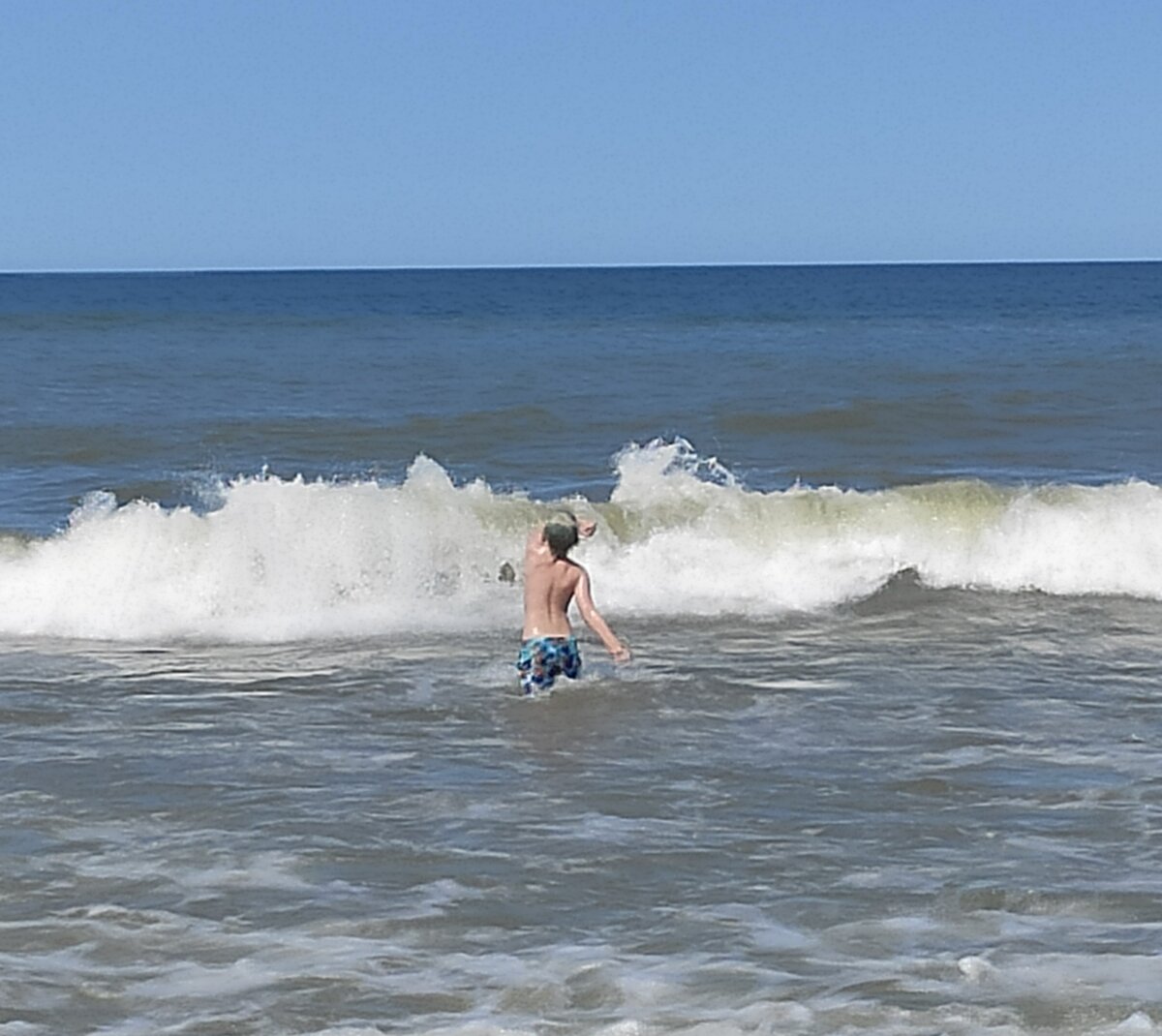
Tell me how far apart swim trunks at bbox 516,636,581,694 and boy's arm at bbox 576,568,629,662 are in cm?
26

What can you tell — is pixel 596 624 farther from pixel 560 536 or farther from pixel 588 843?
pixel 588 843

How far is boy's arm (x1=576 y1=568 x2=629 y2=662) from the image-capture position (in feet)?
32.4

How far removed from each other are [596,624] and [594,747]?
38.1 inches

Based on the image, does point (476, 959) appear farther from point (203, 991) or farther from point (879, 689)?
point (879, 689)

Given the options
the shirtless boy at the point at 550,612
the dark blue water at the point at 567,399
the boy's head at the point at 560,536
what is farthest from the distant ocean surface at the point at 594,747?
the boy's head at the point at 560,536

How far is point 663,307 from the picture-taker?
81.6m

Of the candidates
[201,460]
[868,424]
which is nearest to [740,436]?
[868,424]

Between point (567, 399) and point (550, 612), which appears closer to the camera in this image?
point (550, 612)

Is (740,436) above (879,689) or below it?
above

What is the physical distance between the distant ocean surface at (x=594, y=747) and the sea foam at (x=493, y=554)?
0.05m

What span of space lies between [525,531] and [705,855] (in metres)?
8.99

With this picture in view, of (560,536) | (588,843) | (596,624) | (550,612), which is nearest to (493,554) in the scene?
(560,536)

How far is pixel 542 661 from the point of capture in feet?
34.5

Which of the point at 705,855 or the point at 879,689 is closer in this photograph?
the point at 705,855
